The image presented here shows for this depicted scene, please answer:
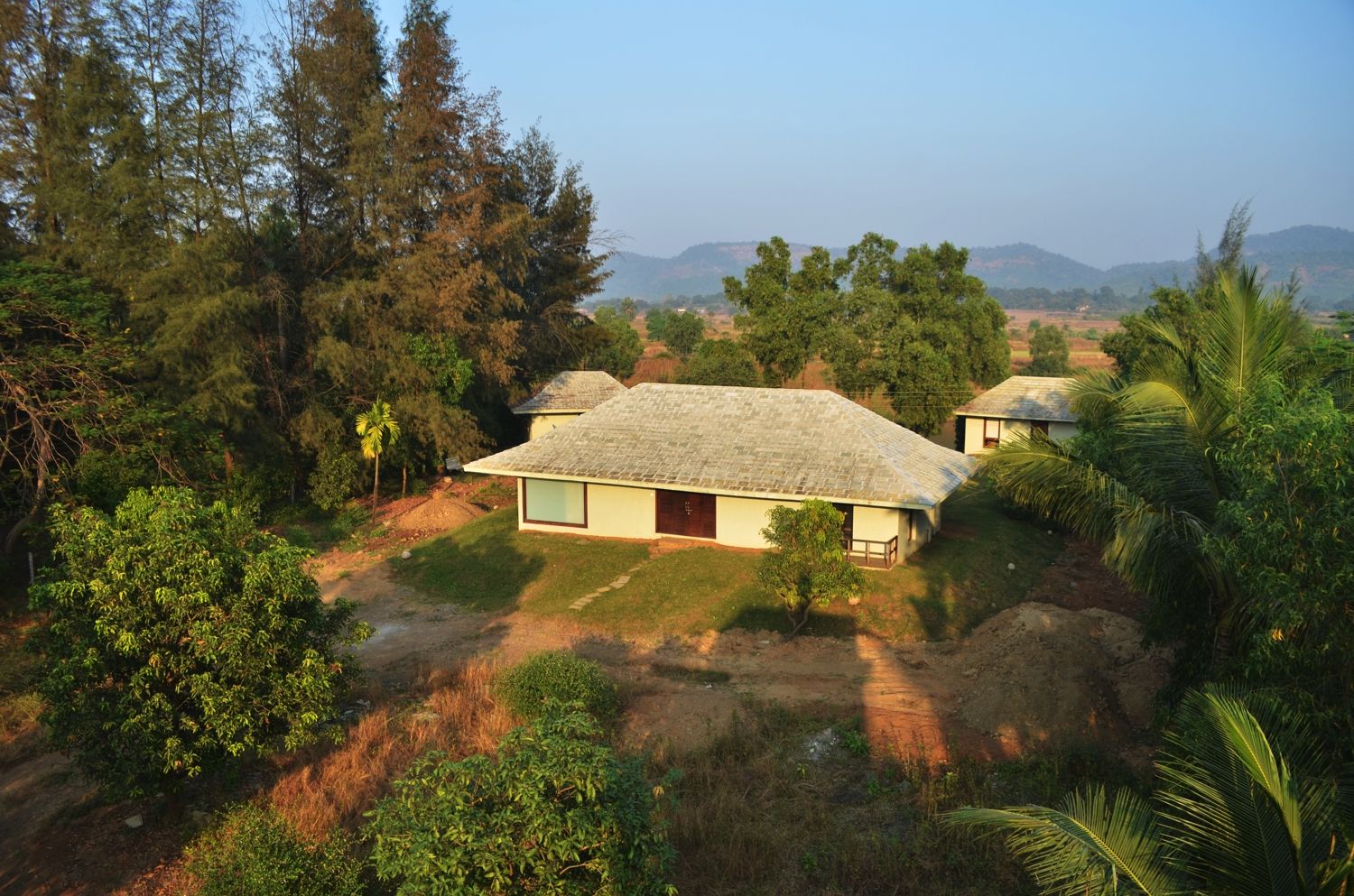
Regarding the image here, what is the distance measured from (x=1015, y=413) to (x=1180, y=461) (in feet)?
85.2

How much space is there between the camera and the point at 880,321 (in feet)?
150

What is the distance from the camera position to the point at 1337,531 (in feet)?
24.0

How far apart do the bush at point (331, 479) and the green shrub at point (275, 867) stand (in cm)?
2129

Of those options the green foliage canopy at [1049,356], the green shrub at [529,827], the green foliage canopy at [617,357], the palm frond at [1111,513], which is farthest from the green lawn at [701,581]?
the green foliage canopy at [1049,356]

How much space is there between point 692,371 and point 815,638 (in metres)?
28.9

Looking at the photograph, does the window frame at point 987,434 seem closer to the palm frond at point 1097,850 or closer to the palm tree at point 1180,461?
the palm tree at point 1180,461

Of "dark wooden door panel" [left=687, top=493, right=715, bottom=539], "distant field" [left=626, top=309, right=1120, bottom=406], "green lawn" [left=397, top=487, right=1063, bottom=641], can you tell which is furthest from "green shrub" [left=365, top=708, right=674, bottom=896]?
"distant field" [left=626, top=309, right=1120, bottom=406]

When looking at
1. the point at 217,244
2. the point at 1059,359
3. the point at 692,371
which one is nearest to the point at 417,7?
the point at 217,244

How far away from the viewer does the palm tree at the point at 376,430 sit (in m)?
29.3

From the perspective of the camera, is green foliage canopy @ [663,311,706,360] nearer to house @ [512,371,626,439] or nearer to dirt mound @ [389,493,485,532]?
house @ [512,371,626,439]

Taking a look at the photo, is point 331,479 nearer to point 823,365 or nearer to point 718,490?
point 718,490

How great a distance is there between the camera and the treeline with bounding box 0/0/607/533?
19391 mm

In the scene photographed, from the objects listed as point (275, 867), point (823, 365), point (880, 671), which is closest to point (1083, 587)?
point (880, 671)

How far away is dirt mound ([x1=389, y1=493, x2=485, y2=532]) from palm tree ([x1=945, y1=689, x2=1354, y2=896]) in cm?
2355
